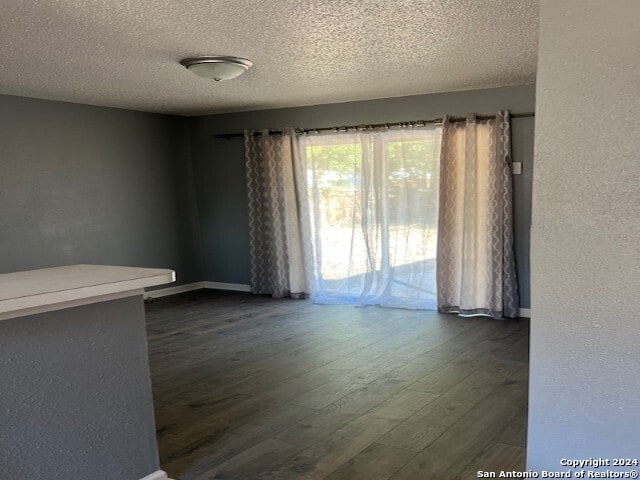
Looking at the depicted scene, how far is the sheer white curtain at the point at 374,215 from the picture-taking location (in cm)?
539

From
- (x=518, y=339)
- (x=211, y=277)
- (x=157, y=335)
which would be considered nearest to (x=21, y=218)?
(x=157, y=335)

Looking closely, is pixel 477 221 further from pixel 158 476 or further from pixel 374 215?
pixel 158 476

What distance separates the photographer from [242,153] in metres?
6.50

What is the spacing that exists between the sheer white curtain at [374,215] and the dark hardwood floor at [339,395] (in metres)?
0.43

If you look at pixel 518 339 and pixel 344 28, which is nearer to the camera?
pixel 344 28

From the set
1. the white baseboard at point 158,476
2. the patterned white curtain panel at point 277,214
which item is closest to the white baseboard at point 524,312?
the patterned white curtain panel at point 277,214

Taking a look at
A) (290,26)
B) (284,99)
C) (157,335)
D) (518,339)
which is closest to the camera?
(290,26)

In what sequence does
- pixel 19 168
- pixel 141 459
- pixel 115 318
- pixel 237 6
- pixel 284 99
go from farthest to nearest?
pixel 284 99, pixel 19 168, pixel 237 6, pixel 141 459, pixel 115 318

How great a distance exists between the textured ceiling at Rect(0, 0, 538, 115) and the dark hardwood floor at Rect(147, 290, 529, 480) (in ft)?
6.81

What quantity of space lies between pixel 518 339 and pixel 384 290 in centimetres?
161

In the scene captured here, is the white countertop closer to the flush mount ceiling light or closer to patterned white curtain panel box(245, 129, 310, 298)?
the flush mount ceiling light

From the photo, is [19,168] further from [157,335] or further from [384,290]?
[384,290]

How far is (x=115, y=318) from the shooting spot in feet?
6.96

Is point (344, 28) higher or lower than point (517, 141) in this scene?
higher
